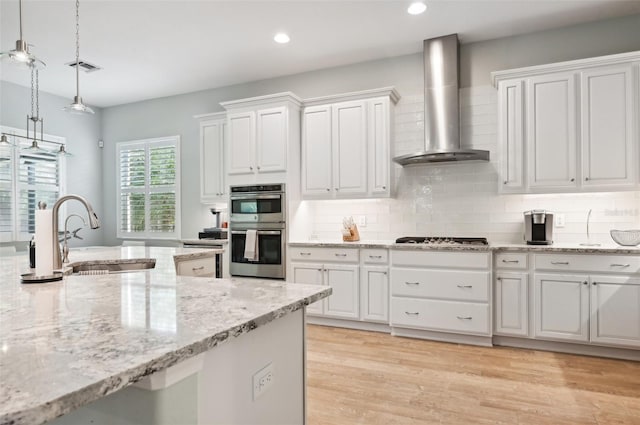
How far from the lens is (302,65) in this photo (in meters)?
4.71

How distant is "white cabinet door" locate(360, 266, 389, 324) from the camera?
3916 mm

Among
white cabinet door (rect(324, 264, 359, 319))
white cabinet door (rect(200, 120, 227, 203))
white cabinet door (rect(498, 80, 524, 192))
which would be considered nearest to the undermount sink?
white cabinet door (rect(324, 264, 359, 319))

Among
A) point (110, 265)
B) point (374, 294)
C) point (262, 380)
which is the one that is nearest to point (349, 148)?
point (374, 294)

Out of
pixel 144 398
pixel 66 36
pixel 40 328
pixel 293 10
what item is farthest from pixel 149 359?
pixel 66 36

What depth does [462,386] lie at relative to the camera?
8.84ft

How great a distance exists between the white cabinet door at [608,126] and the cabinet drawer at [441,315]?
1.52 meters

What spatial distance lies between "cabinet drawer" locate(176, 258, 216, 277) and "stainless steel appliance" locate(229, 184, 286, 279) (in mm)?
1175

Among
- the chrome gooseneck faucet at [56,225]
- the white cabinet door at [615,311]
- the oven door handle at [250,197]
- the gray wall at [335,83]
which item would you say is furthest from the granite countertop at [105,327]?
the gray wall at [335,83]

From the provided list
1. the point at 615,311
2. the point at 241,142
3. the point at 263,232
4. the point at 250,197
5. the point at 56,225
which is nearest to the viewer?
the point at 56,225

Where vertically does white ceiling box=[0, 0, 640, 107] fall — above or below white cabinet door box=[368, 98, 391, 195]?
above

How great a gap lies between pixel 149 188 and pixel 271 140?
8.69ft

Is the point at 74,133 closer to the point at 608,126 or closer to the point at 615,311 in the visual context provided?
the point at 608,126

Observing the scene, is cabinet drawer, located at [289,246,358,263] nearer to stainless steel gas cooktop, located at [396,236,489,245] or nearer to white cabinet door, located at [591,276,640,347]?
stainless steel gas cooktop, located at [396,236,489,245]

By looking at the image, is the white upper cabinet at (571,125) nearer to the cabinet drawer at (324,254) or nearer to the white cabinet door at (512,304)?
the white cabinet door at (512,304)
